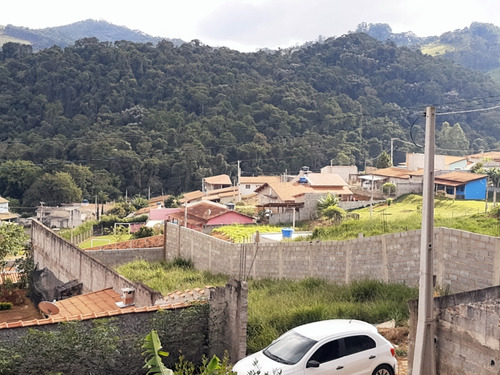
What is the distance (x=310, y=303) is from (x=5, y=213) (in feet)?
178

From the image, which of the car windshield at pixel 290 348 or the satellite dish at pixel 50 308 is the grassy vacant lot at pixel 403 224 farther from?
the car windshield at pixel 290 348

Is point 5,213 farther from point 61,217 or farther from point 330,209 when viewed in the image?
point 330,209

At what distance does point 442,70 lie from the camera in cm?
11256

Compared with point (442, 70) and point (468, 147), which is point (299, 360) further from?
point (442, 70)

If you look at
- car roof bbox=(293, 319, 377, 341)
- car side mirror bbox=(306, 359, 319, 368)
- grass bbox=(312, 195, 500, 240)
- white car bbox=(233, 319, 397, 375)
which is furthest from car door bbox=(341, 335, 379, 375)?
grass bbox=(312, 195, 500, 240)

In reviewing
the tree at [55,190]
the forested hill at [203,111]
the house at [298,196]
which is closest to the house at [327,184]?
the house at [298,196]

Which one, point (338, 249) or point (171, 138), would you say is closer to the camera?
point (338, 249)

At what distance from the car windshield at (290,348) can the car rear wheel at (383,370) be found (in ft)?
3.54

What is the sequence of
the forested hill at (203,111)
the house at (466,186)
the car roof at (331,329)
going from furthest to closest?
the forested hill at (203,111) → the house at (466,186) → the car roof at (331,329)

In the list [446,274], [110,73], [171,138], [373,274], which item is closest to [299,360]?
[446,274]

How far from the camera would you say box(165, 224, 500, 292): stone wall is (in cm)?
Answer: 1169

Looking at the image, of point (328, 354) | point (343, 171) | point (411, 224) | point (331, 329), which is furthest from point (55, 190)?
point (328, 354)

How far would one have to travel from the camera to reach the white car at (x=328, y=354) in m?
8.24

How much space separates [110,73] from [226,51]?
27354 millimetres
